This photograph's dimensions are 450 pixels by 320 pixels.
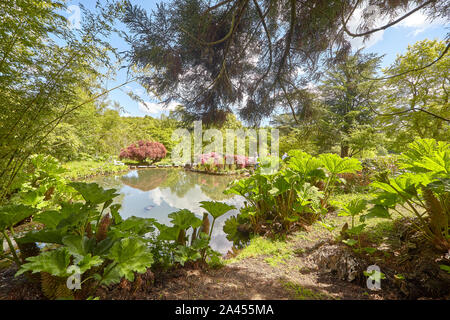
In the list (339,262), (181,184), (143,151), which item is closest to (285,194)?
(339,262)

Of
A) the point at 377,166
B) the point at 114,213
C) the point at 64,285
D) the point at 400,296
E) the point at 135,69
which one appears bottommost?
the point at 400,296

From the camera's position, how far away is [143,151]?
10.6m

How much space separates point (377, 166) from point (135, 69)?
5303mm

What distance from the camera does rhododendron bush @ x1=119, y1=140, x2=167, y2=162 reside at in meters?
10.6

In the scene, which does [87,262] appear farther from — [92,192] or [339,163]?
[339,163]

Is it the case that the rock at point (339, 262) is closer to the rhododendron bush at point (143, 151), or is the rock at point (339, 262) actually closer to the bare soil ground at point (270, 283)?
the bare soil ground at point (270, 283)

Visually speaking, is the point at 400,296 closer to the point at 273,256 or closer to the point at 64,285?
the point at 273,256

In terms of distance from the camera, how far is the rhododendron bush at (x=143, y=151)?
34.7ft

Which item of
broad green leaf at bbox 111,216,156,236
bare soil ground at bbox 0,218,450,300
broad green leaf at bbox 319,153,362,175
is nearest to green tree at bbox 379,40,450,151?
broad green leaf at bbox 319,153,362,175

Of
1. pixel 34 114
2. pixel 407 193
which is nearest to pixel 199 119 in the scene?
pixel 34 114

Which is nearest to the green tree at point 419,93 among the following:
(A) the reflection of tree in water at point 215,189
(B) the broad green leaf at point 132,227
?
(A) the reflection of tree in water at point 215,189

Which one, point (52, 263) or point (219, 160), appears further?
point (219, 160)

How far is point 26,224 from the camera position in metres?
2.17

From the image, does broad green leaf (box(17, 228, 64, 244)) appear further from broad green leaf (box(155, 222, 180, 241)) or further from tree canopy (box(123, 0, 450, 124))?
tree canopy (box(123, 0, 450, 124))
